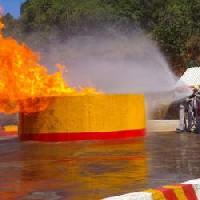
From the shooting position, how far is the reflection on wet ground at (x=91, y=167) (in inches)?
302

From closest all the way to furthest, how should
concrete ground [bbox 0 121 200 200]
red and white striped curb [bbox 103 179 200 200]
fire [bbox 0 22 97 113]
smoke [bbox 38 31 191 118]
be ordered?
red and white striped curb [bbox 103 179 200 200] < concrete ground [bbox 0 121 200 200] < fire [bbox 0 22 97 113] < smoke [bbox 38 31 191 118]

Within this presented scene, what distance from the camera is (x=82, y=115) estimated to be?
48.8 feet

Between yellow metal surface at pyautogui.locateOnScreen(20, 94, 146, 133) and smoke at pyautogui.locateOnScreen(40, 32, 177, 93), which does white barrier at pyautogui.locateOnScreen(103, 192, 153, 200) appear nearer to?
yellow metal surface at pyautogui.locateOnScreen(20, 94, 146, 133)

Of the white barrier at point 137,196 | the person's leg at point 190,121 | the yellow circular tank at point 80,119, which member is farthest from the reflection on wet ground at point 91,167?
the person's leg at point 190,121

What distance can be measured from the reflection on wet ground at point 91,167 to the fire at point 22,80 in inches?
46.1

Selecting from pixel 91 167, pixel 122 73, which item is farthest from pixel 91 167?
pixel 122 73

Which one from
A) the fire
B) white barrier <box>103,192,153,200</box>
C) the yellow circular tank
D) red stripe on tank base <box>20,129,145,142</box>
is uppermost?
the fire

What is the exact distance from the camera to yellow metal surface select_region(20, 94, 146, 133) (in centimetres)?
1480

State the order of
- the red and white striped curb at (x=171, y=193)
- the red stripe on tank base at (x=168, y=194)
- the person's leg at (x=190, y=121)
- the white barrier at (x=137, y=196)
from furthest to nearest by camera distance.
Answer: the person's leg at (x=190, y=121)
the red stripe on tank base at (x=168, y=194)
the red and white striped curb at (x=171, y=193)
the white barrier at (x=137, y=196)

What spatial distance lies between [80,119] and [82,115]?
114 millimetres

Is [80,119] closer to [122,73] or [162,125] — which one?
[162,125]

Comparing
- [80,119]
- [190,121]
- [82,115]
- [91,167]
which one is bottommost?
[91,167]

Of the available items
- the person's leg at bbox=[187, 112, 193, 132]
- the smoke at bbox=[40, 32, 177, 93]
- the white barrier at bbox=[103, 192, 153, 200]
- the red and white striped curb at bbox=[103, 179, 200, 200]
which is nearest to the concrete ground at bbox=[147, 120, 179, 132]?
the smoke at bbox=[40, 32, 177, 93]

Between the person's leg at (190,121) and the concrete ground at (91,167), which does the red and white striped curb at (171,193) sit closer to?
the concrete ground at (91,167)
